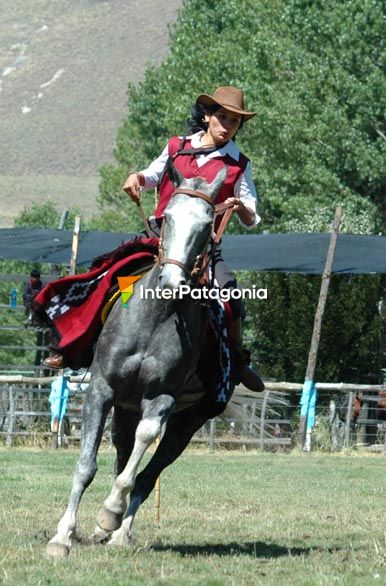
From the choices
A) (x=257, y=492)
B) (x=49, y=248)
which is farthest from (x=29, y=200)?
(x=257, y=492)

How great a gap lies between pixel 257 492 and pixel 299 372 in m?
11.2

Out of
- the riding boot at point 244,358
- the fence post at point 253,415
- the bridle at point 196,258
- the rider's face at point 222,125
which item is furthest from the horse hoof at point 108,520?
the fence post at point 253,415

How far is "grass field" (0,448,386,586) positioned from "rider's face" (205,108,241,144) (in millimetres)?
2553

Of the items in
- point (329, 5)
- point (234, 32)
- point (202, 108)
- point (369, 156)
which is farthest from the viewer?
point (234, 32)

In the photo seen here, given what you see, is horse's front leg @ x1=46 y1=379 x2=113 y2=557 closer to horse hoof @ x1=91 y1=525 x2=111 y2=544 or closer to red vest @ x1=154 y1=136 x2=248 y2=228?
horse hoof @ x1=91 y1=525 x2=111 y2=544

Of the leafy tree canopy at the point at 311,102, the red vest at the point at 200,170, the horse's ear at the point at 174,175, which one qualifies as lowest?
the horse's ear at the point at 174,175

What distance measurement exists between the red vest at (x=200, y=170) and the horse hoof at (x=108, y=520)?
188cm

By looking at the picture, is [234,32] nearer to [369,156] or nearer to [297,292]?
[369,156]

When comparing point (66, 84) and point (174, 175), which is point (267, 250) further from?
point (66, 84)

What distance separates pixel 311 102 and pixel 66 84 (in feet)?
366

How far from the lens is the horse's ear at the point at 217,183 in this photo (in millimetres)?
8820

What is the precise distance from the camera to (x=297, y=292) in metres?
24.8

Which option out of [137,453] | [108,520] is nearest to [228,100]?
[137,453]

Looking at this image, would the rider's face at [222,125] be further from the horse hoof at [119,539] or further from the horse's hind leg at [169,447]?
the horse hoof at [119,539]
